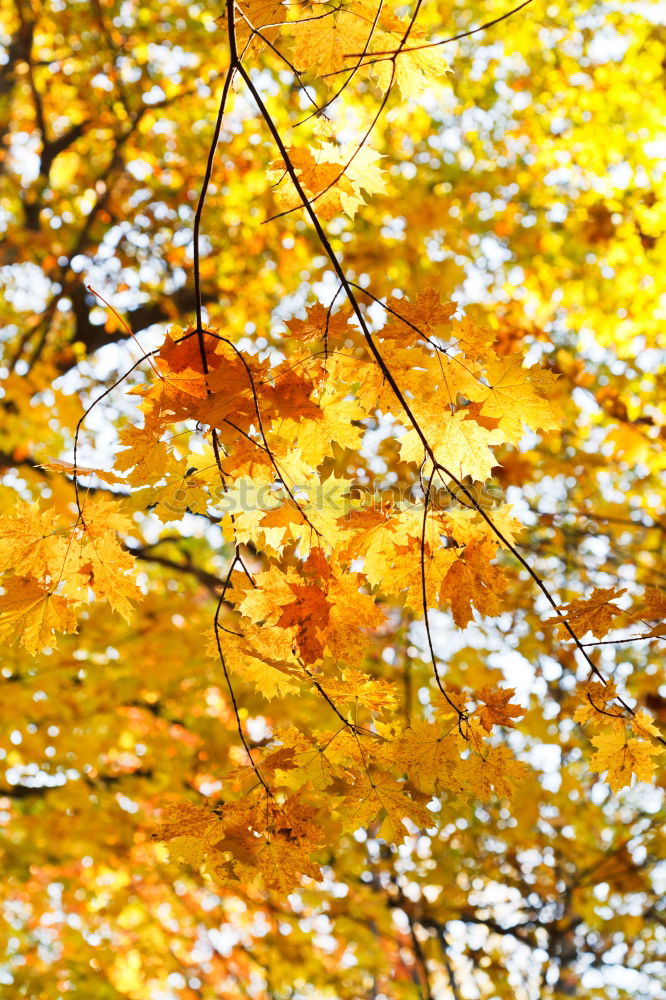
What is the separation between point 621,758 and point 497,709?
1.02 feet

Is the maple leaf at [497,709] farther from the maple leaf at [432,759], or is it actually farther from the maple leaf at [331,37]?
the maple leaf at [331,37]

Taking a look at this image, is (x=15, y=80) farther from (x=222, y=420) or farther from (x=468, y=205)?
(x=222, y=420)

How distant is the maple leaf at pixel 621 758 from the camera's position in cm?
158

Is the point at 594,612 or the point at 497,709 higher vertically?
the point at 594,612

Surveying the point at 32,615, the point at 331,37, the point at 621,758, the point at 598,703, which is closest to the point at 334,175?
the point at 331,37

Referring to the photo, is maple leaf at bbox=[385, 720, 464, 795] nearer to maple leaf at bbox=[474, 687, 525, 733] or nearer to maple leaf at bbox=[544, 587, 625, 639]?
maple leaf at bbox=[474, 687, 525, 733]

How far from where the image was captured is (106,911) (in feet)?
20.3

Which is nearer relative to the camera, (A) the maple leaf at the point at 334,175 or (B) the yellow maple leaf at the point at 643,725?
(B) the yellow maple leaf at the point at 643,725

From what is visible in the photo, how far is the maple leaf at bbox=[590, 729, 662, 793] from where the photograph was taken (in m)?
1.58

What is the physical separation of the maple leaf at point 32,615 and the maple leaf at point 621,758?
3.88ft

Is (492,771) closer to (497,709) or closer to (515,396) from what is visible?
(497,709)

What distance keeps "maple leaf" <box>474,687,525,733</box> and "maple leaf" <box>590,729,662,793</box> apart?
0.65ft

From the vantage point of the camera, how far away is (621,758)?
5.26 ft

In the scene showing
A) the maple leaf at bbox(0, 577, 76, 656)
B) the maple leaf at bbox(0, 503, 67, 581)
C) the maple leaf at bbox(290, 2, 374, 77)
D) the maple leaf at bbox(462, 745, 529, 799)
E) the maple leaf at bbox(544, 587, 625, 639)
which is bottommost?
the maple leaf at bbox(462, 745, 529, 799)
